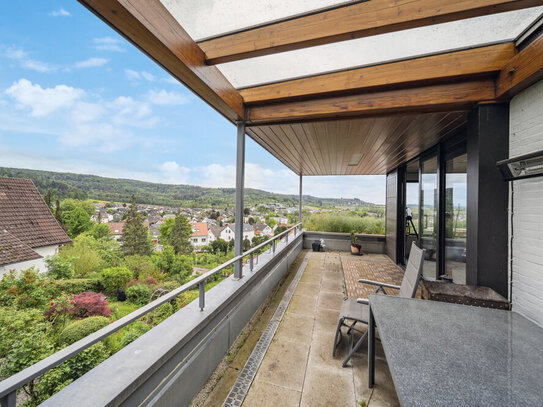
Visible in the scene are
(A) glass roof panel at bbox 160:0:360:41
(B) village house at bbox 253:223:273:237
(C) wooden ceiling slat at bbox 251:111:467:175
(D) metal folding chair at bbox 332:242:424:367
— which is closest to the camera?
(A) glass roof panel at bbox 160:0:360:41

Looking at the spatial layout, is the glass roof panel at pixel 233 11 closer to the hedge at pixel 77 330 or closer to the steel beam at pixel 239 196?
the steel beam at pixel 239 196

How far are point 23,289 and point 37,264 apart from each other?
0.69 feet

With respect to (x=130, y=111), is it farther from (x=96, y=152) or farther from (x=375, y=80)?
(x=375, y=80)

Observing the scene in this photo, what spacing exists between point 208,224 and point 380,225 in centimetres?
517

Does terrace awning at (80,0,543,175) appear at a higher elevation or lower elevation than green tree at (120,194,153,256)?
higher

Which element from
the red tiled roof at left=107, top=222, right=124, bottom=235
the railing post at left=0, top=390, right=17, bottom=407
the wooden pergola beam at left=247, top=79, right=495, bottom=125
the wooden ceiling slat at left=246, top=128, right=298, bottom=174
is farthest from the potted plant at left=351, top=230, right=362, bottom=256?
the railing post at left=0, top=390, right=17, bottom=407

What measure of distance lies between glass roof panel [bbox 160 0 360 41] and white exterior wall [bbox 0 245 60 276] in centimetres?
206

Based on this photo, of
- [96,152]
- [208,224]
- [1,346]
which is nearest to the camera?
[1,346]

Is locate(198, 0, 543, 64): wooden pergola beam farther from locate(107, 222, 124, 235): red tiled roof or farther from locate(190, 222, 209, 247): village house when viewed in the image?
locate(190, 222, 209, 247): village house

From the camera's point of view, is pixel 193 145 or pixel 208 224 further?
pixel 193 145

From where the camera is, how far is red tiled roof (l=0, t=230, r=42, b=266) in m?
1.48

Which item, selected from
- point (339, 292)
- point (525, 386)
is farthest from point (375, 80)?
point (339, 292)

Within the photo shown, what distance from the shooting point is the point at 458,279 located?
114 inches

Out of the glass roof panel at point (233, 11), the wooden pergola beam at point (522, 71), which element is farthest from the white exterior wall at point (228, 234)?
the wooden pergola beam at point (522, 71)
